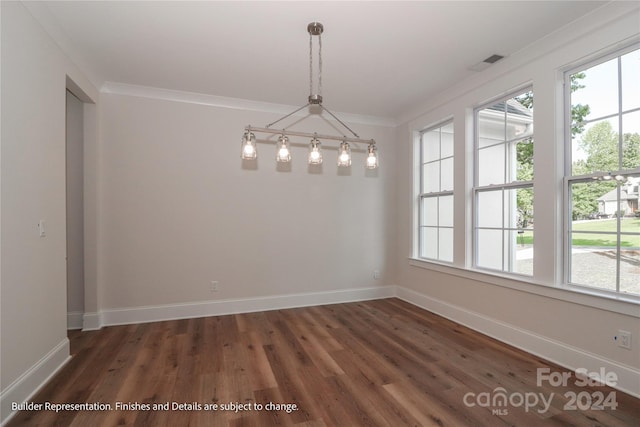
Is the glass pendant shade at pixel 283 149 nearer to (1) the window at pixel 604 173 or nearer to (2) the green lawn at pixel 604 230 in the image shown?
(1) the window at pixel 604 173

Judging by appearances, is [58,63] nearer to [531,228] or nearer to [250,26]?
[250,26]

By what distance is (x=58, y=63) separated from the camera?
2.46 metres

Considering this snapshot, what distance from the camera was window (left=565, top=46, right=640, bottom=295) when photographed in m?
2.17

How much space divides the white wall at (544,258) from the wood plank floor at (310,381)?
0.65 feet

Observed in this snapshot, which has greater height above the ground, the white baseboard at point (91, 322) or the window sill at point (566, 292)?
the window sill at point (566, 292)

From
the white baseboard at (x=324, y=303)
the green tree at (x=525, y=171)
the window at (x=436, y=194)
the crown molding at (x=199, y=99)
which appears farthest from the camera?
the window at (x=436, y=194)

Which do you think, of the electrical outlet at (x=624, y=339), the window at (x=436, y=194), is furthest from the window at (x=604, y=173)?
the window at (x=436, y=194)

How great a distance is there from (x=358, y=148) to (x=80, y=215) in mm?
3682

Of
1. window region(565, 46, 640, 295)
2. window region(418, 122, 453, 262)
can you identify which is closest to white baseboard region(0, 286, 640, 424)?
window region(565, 46, 640, 295)

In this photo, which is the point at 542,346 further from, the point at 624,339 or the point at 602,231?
the point at 602,231

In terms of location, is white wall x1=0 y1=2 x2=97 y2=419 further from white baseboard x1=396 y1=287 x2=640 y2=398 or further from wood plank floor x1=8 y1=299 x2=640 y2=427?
white baseboard x1=396 y1=287 x2=640 y2=398

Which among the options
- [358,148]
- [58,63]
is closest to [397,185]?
[358,148]

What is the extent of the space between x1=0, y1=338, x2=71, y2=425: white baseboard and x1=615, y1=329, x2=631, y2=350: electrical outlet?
4.18 m

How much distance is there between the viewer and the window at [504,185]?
2.89 m
